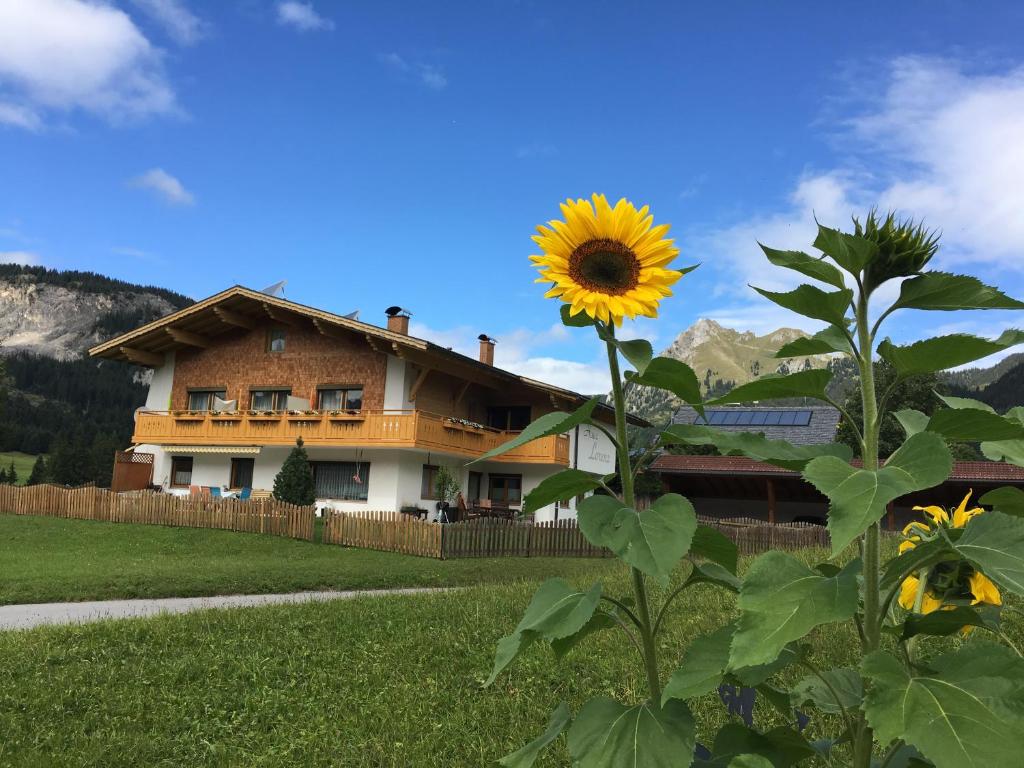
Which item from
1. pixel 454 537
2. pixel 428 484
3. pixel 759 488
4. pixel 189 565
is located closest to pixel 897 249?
pixel 189 565

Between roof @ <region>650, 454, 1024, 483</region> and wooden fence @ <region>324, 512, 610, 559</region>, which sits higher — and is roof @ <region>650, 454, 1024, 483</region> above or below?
above

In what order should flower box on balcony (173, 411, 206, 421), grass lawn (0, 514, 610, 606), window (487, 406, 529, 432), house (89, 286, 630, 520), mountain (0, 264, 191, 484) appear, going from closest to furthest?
1. grass lawn (0, 514, 610, 606)
2. house (89, 286, 630, 520)
3. flower box on balcony (173, 411, 206, 421)
4. window (487, 406, 529, 432)
5. mountain (0, 264, 191, 484)

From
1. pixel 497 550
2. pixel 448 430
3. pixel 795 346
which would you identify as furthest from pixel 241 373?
pixel 795 346

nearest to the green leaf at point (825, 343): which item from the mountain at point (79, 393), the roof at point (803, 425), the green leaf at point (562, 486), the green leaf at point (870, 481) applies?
the green leaf at point (870, 481)

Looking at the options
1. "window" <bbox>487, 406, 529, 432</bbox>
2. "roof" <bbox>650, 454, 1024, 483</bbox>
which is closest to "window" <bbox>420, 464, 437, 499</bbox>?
"window" <bbox>487, 406, 529, 432</bbox>

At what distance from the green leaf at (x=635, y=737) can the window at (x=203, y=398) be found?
108ft

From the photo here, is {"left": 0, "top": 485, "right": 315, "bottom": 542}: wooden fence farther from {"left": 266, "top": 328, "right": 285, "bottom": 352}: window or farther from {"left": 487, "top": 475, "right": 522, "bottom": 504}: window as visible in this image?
{"left": 487, "top": 475, "right": 522, "bottom": 504}: window

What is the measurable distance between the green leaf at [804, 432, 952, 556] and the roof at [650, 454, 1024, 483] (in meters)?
27.9

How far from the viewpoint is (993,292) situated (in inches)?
53.7

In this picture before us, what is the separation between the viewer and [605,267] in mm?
1618

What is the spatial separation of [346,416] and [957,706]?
1090 inches

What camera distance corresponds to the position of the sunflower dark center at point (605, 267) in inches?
62.8

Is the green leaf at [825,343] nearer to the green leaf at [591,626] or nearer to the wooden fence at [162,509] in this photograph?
the green leaf at [591,626]

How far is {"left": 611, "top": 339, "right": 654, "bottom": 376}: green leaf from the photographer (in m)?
1.42
